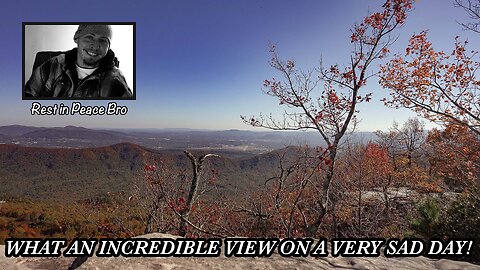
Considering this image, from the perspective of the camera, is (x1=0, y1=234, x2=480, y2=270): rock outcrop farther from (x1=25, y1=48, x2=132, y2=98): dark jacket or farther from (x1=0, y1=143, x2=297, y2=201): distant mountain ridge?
(x1=0, y1=143, x2=297, y2=201): distant mountain ridge

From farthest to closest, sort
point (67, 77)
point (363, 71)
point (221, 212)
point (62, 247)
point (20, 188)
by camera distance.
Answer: point (20, 188), point (221, 212), point (67, 77), point (363, 71), point (62, 247)

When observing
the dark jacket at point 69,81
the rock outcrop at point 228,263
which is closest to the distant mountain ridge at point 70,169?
the dark jacket at point 69,81

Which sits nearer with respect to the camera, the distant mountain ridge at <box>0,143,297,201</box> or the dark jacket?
the dark jacket

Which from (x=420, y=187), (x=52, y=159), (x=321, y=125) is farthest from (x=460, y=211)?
(x=52, y=159)

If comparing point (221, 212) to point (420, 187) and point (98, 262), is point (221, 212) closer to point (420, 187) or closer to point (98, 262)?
point (98, 262)

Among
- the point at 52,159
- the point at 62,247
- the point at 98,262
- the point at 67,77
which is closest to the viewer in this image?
the point at 98,262

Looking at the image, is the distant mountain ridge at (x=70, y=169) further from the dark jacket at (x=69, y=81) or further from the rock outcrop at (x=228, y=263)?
the rock outcrop at (x=228, y=263)

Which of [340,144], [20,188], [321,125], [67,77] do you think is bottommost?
[20,188]

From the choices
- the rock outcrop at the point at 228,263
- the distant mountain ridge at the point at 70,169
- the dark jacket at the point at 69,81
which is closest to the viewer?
the rock outcrop at the point at 228,263

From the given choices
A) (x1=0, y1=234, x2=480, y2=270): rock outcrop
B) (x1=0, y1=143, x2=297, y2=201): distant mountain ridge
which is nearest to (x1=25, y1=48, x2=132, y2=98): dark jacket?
(x1=0, y1=234, x2=480, y2=270): rock outcrop
